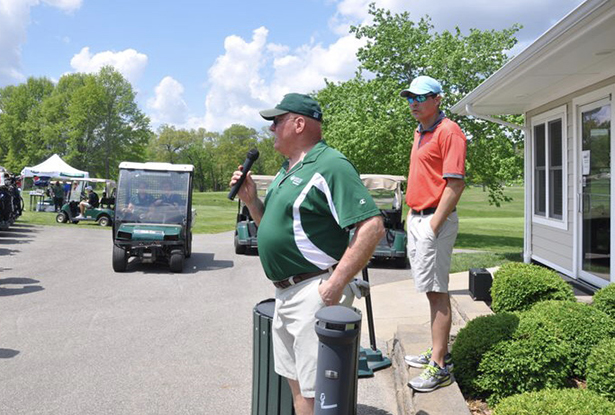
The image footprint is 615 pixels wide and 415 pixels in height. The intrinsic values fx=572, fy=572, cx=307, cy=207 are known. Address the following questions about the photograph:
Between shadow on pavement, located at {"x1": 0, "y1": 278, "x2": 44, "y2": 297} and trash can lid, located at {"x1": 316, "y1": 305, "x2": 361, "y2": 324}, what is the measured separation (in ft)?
25.7

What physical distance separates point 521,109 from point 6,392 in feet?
30.9

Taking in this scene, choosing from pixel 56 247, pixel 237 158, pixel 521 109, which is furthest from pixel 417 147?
pixel 237 158

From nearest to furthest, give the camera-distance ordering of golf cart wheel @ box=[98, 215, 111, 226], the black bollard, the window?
the black bollard, the window, golf cart wheel @ box=[98, 215, 111, 226]

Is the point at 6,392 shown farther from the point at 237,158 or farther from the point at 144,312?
the point at 237,158

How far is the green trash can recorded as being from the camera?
3.24 metres

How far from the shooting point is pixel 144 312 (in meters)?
7.61

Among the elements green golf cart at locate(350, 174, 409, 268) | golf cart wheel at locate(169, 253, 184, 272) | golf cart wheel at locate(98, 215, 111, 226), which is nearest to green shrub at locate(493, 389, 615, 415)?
green golf cart at locate(350, 174, 409, 268)

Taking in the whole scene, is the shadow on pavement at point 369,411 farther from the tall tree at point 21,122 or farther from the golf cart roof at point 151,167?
the tall tree at point 21,122

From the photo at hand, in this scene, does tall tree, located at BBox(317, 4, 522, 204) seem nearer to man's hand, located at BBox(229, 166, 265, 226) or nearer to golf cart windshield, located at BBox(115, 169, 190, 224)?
golf cart windshield, located at BBox(115, 169, 190, 224)

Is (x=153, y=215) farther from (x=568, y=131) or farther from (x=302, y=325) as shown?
(x=302, y=325)

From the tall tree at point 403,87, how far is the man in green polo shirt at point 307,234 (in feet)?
55.0

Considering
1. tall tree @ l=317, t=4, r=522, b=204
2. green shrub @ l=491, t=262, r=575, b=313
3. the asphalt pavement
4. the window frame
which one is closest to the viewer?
the asphalt pavement

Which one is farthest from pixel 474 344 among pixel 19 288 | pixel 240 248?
pixel 240 248

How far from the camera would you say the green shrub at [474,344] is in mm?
3785
